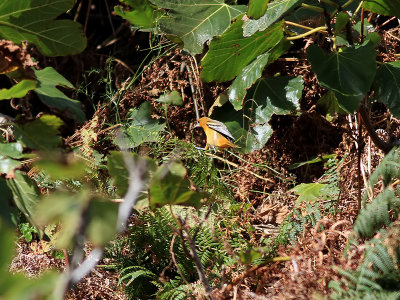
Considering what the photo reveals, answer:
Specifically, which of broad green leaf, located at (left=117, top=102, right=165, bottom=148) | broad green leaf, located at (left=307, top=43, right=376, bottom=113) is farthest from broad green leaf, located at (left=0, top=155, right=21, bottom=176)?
broad green leaf, located at (left=307, top=43, right=376, bottom=113)

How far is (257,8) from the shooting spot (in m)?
1.97

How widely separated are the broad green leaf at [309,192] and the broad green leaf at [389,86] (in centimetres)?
41

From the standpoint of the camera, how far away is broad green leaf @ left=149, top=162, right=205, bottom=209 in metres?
1.30

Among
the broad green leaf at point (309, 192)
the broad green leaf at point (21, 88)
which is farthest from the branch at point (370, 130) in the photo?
the broad green leaf at point (21, 88)

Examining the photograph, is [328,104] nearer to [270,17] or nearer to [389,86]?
[389,86]

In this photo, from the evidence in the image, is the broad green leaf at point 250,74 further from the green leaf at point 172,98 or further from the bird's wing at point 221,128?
the green leaf at point 172,98

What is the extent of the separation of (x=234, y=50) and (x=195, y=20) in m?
0.29

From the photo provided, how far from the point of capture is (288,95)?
8.24ft

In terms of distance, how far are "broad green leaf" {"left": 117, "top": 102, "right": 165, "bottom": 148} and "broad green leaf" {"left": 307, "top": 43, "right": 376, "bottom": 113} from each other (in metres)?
0.93

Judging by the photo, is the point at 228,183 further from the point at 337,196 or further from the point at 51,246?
the point at 51,246

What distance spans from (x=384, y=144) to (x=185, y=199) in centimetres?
102

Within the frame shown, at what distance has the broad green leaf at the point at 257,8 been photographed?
6.42 ft

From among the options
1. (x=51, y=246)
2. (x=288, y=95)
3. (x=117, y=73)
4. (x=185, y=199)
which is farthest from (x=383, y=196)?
(x=117, y=73)

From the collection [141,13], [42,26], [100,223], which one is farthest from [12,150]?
[141,13]
